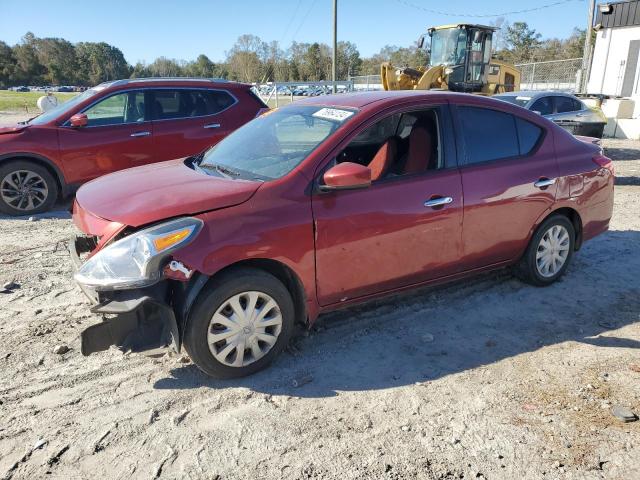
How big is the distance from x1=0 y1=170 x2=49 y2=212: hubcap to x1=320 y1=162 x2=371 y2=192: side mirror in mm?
5405

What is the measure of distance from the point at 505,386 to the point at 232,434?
5.62ft

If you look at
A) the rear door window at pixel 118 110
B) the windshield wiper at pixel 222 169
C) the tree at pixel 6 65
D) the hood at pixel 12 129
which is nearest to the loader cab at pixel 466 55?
the rear door window at pixel 118 110

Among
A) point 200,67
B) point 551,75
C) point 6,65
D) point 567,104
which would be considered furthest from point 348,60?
point 567,104

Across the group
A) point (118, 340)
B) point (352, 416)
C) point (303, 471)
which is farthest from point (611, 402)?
point (118, 340)

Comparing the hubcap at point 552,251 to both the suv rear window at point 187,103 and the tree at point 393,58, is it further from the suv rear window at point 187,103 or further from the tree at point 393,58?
the tree at point 393,58

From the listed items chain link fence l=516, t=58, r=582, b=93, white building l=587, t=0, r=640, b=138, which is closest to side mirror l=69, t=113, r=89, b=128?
white building l=587, t=0, r=640, b=138

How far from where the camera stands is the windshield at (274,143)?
3.55m

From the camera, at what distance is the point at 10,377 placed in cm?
324

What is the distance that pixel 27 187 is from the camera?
23.0ft

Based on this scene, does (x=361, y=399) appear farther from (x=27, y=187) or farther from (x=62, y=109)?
(x=62, y=109)

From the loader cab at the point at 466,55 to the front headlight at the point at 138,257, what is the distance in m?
14.1

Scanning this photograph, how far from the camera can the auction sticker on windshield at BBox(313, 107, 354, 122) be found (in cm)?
366

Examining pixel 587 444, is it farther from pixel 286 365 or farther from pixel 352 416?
pixel 286 365

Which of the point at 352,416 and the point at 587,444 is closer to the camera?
the point at 587,444
